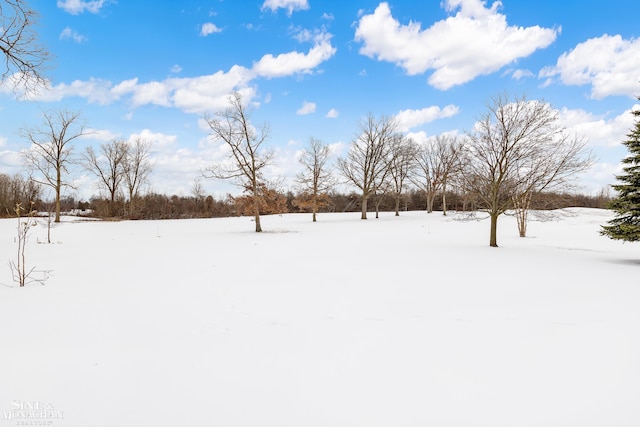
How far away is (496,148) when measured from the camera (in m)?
13.8

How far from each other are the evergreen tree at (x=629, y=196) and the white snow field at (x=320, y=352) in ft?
15.6

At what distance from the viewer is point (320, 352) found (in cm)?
381

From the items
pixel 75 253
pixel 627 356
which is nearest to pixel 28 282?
pixel 75 253

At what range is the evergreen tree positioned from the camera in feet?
35.0

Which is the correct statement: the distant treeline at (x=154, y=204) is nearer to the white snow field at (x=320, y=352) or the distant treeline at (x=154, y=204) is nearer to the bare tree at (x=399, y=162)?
the bare tree at (x=399, y=162)

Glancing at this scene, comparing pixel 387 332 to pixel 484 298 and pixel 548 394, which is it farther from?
pixel 484 298

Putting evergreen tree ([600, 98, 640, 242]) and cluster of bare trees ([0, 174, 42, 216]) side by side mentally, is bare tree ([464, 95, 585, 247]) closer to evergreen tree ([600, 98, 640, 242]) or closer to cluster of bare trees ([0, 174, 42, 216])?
evergreen tree ([600, 98, 640, 242])

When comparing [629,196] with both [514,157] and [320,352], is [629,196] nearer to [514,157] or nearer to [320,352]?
[514,157]

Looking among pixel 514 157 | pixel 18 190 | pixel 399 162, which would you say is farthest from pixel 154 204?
pixel 514 157

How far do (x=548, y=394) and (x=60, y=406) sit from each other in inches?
168

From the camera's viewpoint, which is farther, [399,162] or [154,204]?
[154,204]

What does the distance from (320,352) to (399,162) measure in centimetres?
3379

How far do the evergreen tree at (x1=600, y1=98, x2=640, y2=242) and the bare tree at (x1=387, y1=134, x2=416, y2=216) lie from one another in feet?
76.4

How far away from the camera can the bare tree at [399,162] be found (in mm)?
34750
